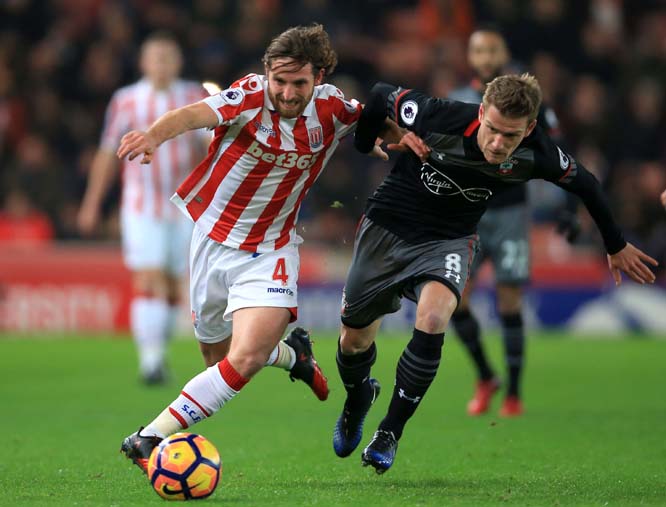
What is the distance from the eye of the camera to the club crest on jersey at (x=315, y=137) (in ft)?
19.6

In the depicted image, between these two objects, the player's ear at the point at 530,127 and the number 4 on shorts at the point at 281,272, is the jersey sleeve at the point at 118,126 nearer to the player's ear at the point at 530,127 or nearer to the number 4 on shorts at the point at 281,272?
the number 4 on shorts at the point at 281,272

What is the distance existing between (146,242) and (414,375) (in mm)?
4977

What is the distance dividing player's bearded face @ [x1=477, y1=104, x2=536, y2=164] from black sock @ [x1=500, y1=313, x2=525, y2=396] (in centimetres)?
300

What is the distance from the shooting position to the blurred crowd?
1517 centimetres

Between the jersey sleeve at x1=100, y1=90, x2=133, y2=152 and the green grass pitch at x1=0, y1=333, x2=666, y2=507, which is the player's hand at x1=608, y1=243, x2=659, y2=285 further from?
the jersey sleeve at x1=100, y1=90, x2=133, y2=152

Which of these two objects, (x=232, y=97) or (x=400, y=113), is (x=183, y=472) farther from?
(x=400, y=113)

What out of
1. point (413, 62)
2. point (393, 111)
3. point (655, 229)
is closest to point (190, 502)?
point (393, 111)

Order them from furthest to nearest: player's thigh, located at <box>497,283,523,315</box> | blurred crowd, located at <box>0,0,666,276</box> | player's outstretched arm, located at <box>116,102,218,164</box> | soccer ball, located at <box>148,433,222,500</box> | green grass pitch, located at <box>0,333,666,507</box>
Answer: blurred crowd, located at <box>0,0,666,276</box> → player's thigh, located at <box>497,283,523,315</box> → green grass pitch, located at <box>0,333,666,507</box> → player's outstretched arm, located at <box>116,102,218,164</box> → soccer ball, located at <box>148,433,222,500</box>

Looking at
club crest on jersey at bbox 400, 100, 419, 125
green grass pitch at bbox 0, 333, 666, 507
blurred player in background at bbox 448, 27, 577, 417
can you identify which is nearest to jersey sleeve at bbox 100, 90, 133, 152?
green grass pitch at bbox 0, 333, 666, 507

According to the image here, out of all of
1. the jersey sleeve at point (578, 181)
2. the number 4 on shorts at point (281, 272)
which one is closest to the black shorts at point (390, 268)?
the number 4 on shorts at point (281, 272)

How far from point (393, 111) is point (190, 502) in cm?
213

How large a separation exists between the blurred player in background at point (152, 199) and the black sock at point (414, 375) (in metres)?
4.70

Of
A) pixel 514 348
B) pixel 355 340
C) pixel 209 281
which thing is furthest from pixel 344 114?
pixel 514 348

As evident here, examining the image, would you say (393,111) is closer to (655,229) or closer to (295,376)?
(295,376)
